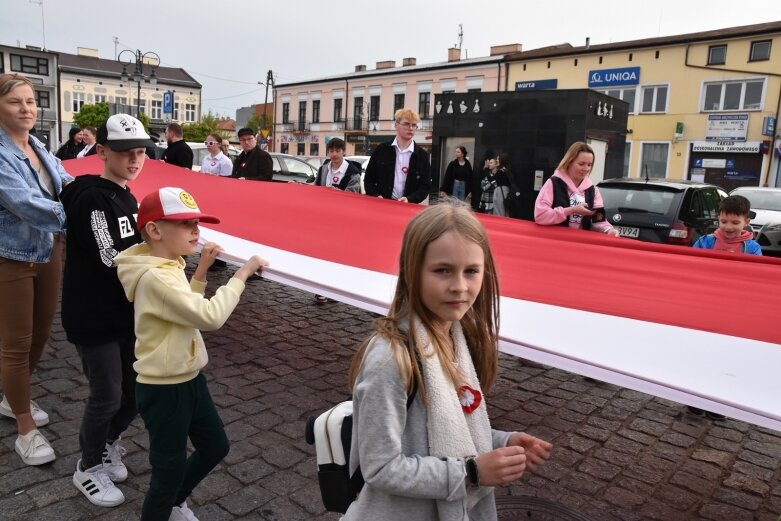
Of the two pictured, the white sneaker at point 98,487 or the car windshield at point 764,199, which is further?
the car windshield at point 764,199

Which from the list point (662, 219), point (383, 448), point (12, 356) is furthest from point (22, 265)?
point (662, 219)

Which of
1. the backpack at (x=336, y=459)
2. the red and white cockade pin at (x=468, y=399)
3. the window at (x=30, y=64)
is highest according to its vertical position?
the window at (x=30, y=64)

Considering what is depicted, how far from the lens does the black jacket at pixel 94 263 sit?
8.86 feet

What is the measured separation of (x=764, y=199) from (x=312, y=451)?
12.6m

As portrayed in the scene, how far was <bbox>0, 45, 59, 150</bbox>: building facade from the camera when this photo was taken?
2383 inches

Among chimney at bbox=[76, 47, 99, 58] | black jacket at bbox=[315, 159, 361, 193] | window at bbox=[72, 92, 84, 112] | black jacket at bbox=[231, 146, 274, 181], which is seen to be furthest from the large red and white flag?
chimney at bbox=[76, 47, 99, 58]

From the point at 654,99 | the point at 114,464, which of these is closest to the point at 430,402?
the point at 114,464

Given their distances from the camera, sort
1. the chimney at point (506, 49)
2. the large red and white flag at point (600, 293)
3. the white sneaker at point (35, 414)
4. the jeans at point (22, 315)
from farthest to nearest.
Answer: the chimney at point (506, 49), the white sneaker at point (35, 414), the jeans at point (22, 315), the large red and white flag at point (600, 293)

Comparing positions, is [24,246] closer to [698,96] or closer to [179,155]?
[179,155]

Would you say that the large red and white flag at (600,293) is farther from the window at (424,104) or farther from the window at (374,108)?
the window at (374,108)

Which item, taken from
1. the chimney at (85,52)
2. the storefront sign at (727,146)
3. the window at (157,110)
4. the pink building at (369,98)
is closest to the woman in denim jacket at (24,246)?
the storefront sign at (727,146)

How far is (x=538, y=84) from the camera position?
35375 mm

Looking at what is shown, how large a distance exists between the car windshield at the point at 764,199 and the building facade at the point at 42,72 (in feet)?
212

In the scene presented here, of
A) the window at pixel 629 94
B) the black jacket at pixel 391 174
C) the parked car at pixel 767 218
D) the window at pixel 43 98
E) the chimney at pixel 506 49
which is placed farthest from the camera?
the window at pixel 43 98
